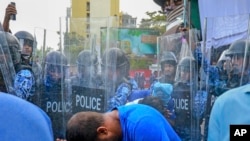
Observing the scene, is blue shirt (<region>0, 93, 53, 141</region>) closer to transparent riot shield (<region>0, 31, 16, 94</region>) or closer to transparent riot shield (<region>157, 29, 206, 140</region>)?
transparent riot shield (<region>0, 31, 16, 94</region>)


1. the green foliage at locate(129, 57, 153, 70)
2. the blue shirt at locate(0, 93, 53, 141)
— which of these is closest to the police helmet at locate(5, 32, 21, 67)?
the green foliage at locate(129, 57, 153, 70)

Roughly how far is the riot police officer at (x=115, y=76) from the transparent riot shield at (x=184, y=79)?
305 mm

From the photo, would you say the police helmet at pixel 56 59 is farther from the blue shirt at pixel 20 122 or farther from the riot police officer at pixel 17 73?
the blue shirt at pixel 20 122

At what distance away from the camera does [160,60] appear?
385 cm

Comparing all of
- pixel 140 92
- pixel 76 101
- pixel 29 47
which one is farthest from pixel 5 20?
pixel 140 92

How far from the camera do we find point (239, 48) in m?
3.31

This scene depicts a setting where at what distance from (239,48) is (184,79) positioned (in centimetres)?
53

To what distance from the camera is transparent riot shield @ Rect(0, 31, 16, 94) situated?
335cm

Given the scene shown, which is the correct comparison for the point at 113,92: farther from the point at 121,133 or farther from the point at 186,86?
the point at 121,133

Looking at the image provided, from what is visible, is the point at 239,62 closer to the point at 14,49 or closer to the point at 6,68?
the point at 6,68

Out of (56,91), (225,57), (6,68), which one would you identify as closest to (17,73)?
(6,68)

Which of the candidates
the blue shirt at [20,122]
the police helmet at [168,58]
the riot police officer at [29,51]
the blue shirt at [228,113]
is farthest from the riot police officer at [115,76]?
the blue shirt at [20,122]

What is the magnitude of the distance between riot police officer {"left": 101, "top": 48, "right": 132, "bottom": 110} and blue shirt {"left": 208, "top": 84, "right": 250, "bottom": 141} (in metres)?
1.58

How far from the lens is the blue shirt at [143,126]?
1724 millimetres
